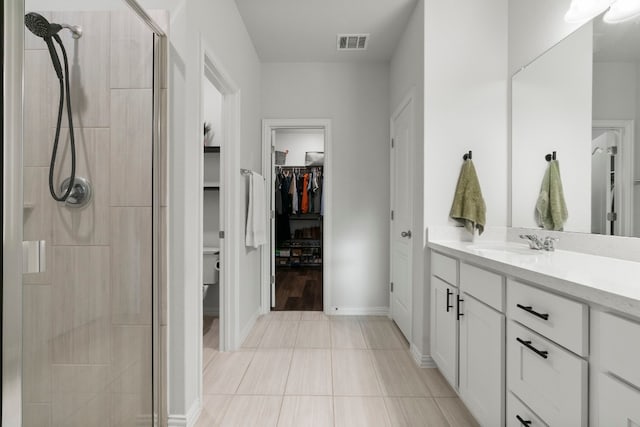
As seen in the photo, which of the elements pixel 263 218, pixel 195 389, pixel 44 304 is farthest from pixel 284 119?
pixel 44 304

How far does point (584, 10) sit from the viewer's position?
5.52 ft

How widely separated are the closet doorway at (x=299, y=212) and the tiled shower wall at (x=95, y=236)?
9.26 ft

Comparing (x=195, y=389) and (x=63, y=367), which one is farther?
(x=195, y=389)

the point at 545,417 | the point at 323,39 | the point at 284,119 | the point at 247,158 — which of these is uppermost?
the point at 323,39

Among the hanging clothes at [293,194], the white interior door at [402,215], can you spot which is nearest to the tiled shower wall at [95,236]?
the white interior door at [402,215]

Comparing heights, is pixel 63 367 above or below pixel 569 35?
below

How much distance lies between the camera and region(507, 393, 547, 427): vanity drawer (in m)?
1.15

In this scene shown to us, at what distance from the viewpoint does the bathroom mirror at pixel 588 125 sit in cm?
146

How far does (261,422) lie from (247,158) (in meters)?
2.01

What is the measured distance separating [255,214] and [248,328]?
3.33 feet

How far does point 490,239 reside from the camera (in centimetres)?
230

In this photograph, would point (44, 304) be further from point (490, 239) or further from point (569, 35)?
point (569, 35)

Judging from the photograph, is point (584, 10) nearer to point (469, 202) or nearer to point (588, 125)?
point (588, 125)

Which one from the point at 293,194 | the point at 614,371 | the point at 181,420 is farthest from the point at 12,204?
the point at 293,194
